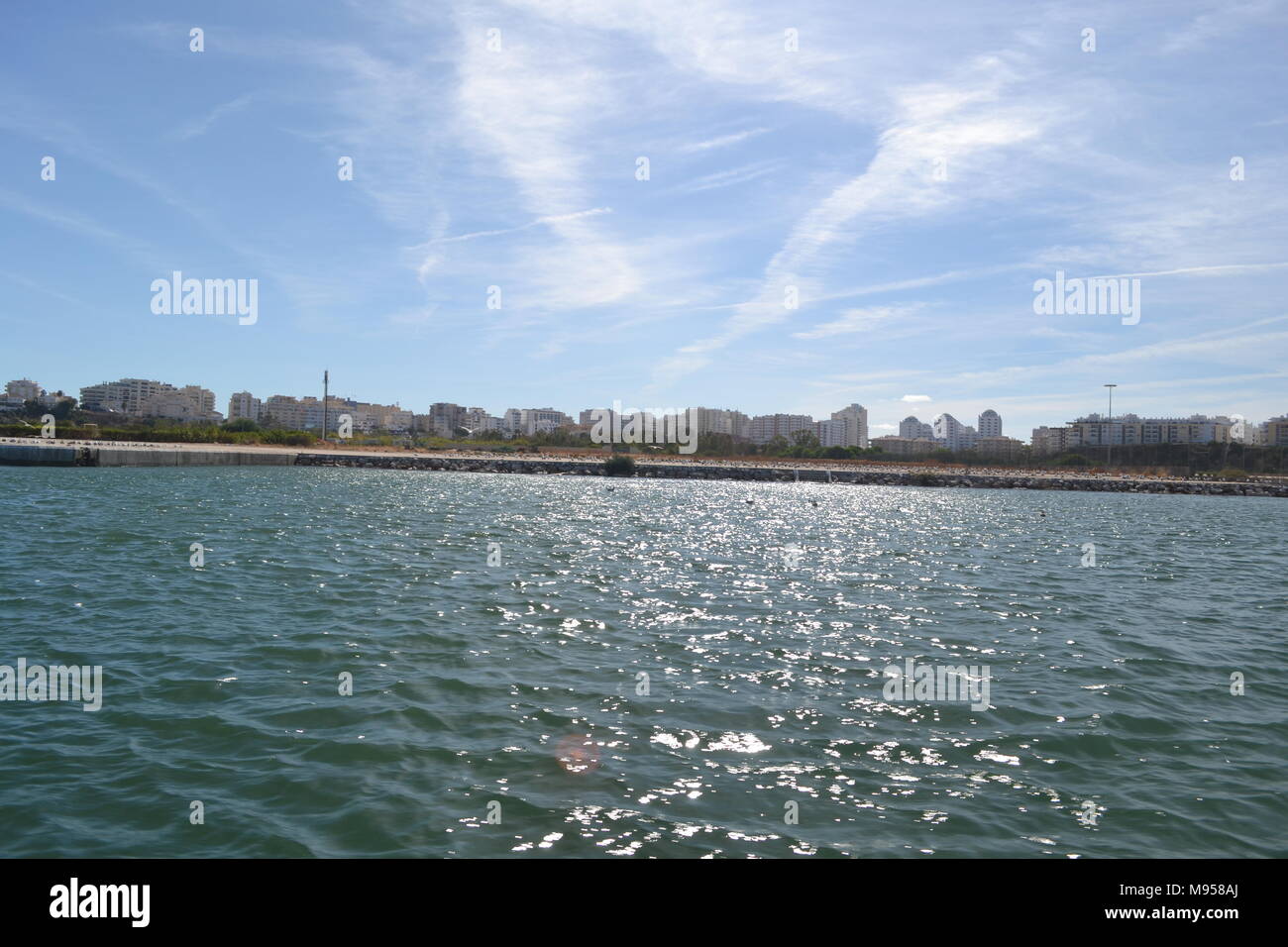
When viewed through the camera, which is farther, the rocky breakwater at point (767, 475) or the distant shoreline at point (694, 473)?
the rocky breakwater at point (767, 475)

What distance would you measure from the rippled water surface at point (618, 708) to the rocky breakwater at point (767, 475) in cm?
6808

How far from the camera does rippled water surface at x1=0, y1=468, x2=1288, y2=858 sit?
6.84 m

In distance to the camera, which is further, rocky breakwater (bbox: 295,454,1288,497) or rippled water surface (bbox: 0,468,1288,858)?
rocky breakwater (bbox: 295,454,1288,497)

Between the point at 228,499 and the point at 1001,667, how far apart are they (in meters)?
38.4

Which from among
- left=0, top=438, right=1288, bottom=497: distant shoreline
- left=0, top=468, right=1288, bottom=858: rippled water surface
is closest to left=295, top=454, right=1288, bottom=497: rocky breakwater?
left=0, top=438, right=1288, bottom=497: distant shoreline

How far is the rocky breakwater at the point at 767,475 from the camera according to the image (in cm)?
9031

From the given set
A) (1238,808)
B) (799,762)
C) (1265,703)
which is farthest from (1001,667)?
(799,762)

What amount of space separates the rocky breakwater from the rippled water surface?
6808 cm

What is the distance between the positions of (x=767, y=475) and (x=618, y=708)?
292 ft

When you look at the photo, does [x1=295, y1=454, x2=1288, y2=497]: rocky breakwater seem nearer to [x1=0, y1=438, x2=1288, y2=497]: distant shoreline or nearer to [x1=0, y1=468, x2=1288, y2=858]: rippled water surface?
[x1=0, y1=438, x2=1288, y2=497]: distant shoreline

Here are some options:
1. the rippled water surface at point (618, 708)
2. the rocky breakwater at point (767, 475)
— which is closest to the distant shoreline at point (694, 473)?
the rocky breakwater at point (767, 475)

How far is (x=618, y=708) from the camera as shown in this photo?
991 centimetres

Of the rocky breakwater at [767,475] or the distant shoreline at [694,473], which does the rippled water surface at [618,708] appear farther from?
the rocky breakwater at [767,475]
